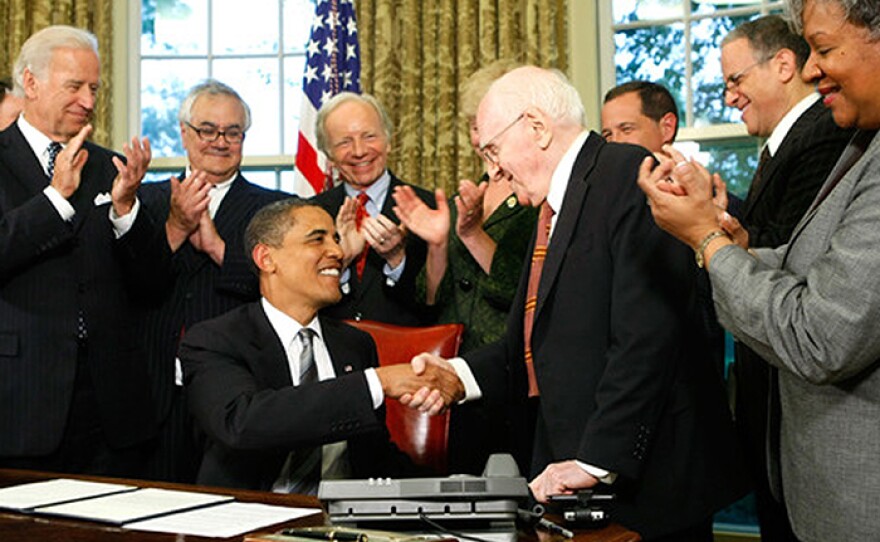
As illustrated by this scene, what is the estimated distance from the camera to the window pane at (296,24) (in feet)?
20.9

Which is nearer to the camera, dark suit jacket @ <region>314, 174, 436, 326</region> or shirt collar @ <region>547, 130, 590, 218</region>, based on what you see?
shirt collar @ <region>547, 130, 590, 218</region>

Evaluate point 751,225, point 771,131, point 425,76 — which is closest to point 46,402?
point 751,225

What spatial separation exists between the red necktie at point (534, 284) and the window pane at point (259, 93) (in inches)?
152

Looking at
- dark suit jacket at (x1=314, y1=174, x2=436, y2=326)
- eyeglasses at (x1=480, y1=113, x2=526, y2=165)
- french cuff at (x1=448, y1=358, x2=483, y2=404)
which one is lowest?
french cuff at (x1=448, y1=358, x2=483, y2=404)

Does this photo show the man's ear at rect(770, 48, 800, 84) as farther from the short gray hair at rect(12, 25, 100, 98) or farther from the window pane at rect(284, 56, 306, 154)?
the window pane at rect(284, 56, 306, 154)

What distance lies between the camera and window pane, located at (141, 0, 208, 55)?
254 inches

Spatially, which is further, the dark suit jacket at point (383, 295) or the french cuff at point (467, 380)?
the dark suit jacket at point (383, 295)

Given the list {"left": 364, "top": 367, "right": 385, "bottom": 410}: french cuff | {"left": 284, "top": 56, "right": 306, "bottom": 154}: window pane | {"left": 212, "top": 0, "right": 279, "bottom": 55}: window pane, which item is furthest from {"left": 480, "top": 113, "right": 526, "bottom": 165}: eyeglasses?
{"left": 212, "top": 0, "right": 279, "bottom": 55}: window pane

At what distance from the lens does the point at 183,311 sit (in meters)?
3.72

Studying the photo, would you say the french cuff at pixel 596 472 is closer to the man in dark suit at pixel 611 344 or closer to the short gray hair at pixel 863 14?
the man in dark suit at pixel 611 344

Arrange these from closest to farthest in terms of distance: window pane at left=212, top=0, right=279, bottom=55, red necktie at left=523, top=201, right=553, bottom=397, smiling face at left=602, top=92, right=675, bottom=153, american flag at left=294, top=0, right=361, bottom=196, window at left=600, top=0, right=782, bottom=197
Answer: red necktie at left=523, top=201, right=553, bottom=397 < smiling face at left=602, top=92, right=675, bottom=153 < american flag at left=294, top=0, right=361, bottom=196 < window at left=600, top=0, right=782, bottom=197 < window pane at left=212, top=0, right=279, bottom=55

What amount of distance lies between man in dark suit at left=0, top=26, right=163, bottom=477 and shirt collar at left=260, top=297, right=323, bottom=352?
68 centimetres

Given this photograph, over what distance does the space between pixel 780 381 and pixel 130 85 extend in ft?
16.6

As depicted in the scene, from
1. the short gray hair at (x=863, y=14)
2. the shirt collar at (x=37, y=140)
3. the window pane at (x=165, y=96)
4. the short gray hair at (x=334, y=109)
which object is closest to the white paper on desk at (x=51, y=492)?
the shirt collar at (x=37, y=140)
